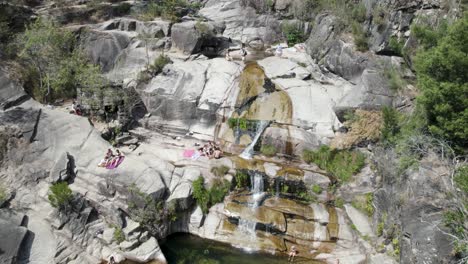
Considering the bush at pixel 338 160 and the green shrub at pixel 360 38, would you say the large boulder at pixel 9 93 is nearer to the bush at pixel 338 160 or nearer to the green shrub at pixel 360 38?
the bush at pixel 338 160

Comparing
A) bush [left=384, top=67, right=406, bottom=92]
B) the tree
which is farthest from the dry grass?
the tree

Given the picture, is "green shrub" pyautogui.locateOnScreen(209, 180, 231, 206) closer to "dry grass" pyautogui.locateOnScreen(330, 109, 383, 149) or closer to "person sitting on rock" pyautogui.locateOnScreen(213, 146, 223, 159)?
"person sitting on rock" pyautogui.locateOnScreen(213, 146, 223, 159)

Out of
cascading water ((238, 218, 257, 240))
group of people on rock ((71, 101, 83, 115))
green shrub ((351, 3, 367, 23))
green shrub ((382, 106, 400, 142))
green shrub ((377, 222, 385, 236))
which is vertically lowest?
cascading water ((238, 218, 257, 240))

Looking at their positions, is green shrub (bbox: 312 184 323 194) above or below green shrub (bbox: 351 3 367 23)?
below

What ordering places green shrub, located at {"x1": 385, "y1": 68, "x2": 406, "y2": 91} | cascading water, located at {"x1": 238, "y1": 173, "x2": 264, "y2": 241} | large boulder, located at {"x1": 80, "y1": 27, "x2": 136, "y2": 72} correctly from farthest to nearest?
large boulder, located at {"x1": 80, "y1": 27, "x2": 136, "y2": 72}
green shrub, located at {"x1": 385, "y1": 68, "x2": 406, "y2": 91}
cascading water, located at {"x1": 238, "y1": 173, "x2": 264, "y2": 241}

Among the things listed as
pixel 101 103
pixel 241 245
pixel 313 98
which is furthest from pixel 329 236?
pixel 101 103

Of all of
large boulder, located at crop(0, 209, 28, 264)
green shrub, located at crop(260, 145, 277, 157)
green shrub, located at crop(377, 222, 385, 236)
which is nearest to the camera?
large boulder, located at crop(0, 209, 28, 264)

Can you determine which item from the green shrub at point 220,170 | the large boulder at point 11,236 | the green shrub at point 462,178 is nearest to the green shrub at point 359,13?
the green shrub at point 220,170

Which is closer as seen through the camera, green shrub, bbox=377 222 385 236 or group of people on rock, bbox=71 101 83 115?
green shrub, bbox=377 222 385 236
